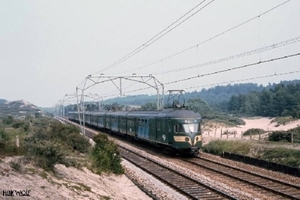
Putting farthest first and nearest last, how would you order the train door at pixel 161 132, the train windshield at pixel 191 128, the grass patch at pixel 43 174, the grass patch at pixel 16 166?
1. the train door at pixel 161 132
2. the train windshield at pixel 191 128
3. the grass patch at pixel 43 174
4. the grass patch at pixel 16 166

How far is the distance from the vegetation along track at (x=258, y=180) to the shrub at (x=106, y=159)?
4734 mm

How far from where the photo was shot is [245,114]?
12606 centimetres

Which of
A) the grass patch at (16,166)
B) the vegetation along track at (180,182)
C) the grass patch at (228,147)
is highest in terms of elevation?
the grass patch at (16,166)

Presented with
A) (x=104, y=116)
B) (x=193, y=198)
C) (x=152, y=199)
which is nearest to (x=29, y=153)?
(x=152, y=199)

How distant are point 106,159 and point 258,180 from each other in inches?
303

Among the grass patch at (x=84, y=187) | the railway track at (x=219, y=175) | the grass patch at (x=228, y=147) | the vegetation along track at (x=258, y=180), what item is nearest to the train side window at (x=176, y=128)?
the railway track at (x=219, y=175)

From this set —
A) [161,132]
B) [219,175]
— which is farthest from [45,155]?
[161,132]

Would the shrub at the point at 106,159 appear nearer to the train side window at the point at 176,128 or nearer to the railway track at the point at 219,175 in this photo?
the railway track at the point at 219,175

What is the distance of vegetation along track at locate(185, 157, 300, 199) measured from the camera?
1608 cm

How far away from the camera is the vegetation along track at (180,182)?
1584 cm

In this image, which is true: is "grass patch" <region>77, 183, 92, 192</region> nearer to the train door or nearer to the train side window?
the train side window

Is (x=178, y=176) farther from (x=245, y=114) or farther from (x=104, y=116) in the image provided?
(x=245, y=114)

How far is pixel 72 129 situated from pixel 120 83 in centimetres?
885

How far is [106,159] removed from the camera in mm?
22156
